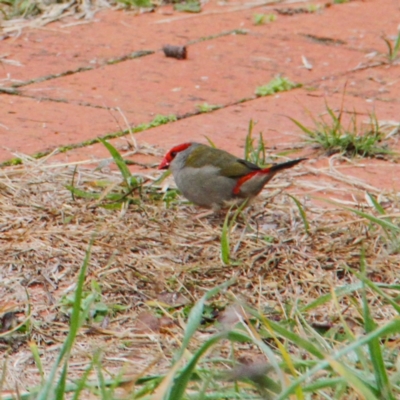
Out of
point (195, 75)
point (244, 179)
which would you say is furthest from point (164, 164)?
point (195, 75)

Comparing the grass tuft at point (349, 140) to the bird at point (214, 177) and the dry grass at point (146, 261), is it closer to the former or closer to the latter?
the dry grass at point (146, 261)

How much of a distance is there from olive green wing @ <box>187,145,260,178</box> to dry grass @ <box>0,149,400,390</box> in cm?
16

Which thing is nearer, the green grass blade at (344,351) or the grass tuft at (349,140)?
the green grass blade at (344,351)

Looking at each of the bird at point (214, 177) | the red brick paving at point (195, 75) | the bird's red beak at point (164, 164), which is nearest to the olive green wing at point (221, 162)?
the bird at point (214, 177)

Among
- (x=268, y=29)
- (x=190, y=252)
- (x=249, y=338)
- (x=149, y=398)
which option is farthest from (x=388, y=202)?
(x=268, y=29)

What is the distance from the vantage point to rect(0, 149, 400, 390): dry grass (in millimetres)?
2898

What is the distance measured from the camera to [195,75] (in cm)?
552

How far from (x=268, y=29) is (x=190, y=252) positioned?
333 cm

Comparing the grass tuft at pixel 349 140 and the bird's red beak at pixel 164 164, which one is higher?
the bird's red beak at pixel 164 164

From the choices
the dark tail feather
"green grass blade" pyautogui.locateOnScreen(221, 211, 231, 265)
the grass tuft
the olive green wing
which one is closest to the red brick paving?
the grass tuft

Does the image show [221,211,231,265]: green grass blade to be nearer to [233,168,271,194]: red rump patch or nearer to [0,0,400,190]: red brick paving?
[233,168,271,194]: red rump patch

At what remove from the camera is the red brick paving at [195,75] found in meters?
4.66

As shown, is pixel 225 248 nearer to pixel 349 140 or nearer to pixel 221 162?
pixel 221 162

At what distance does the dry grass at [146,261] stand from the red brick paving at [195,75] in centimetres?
47
